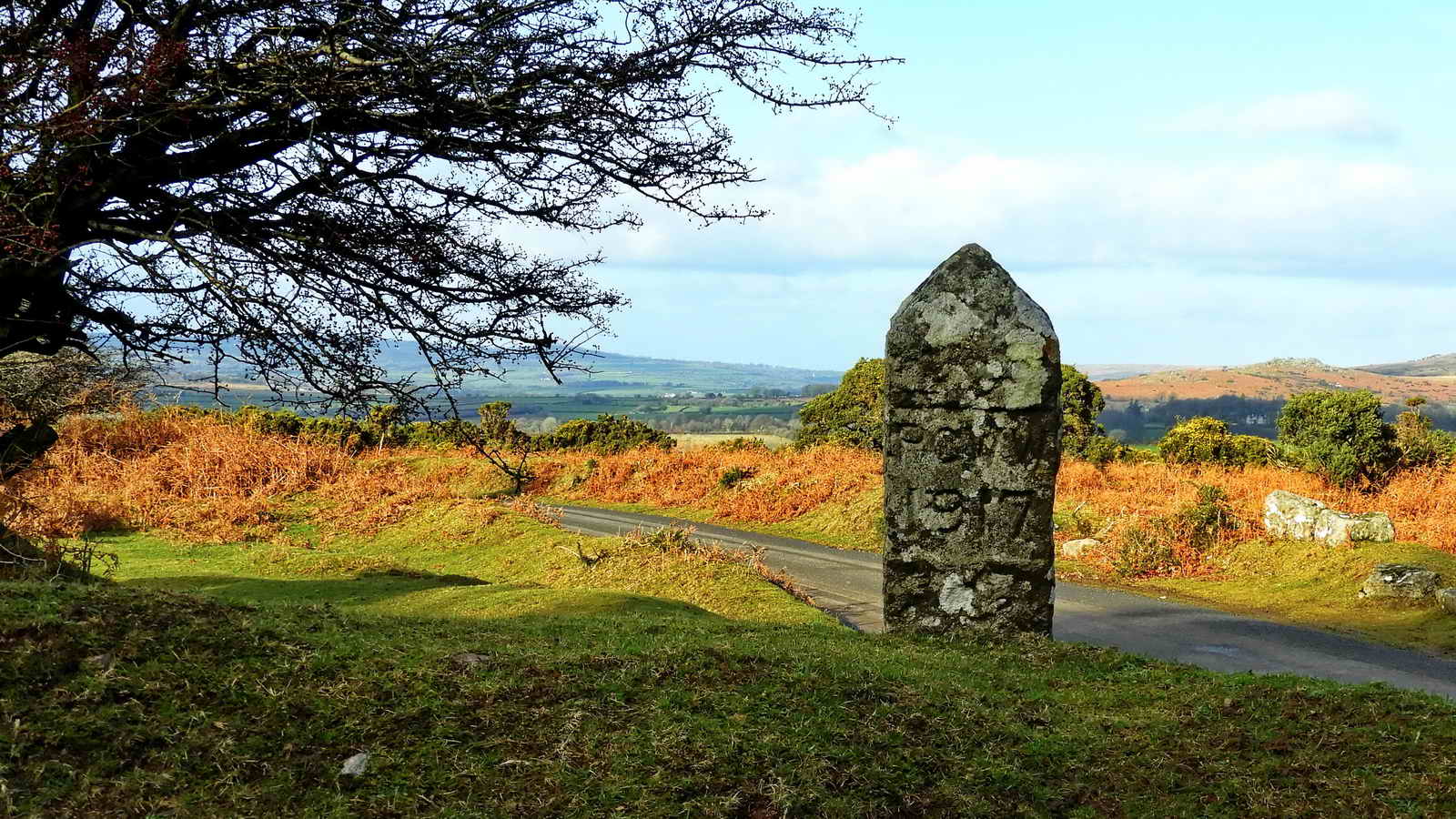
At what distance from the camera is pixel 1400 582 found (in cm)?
1591

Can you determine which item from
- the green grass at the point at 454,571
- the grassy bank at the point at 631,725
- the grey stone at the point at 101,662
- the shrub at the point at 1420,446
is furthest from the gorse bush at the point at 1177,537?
the grey stone at the point at 101,662

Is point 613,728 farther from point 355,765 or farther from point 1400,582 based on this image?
point 1400,582

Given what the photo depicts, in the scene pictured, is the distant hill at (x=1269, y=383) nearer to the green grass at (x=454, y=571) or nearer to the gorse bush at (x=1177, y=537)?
the gorse bush at (x=1177, y=537)

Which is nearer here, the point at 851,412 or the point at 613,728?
the point at 613,728

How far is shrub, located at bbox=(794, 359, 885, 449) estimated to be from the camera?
32938 mm

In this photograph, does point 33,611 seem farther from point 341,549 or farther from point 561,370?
point 341,549

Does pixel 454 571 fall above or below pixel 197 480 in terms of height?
below

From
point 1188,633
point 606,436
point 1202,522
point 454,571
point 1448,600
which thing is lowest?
point 454,571

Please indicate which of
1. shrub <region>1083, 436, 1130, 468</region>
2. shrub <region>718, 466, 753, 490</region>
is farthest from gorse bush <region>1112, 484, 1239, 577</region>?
shrub <region>718, 466, 753, 490</region>

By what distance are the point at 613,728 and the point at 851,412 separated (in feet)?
93.2

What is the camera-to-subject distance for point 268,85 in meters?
7.62

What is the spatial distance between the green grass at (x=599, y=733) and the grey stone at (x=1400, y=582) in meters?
10.6

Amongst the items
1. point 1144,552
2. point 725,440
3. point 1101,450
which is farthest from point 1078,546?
point 725,440

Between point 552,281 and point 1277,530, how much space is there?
15908mm
